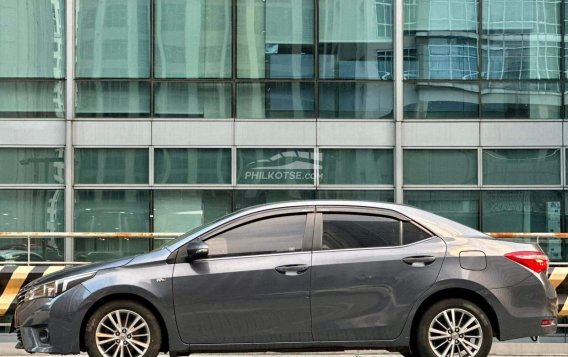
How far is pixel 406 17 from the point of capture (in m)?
20.3

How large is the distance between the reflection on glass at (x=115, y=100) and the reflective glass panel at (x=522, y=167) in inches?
284

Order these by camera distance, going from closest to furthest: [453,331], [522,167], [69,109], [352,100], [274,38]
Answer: [453,331], [69,109], [352,100], [274,38], [522,167]

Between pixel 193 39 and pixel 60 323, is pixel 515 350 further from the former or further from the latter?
pixel 193 39

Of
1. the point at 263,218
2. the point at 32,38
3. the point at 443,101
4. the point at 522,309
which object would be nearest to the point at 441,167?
the point at 443,101

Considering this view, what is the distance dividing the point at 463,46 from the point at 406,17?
52.3 inches

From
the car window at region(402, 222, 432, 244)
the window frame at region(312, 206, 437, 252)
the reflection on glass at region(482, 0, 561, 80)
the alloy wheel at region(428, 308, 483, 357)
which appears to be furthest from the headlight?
the reflection on glass at region(482, 0, 561, 80)

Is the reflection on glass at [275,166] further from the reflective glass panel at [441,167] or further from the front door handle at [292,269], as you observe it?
the front door handle at [292,269]

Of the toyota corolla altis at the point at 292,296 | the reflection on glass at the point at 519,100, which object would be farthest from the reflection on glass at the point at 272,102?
the toyota corolla altis at the point at 292,296

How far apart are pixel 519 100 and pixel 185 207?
7.30m

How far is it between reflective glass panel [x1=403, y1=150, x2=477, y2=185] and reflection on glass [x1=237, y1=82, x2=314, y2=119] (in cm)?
234

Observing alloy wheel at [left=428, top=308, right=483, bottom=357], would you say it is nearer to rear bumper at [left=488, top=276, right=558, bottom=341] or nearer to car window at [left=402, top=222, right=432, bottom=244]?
Answer: rear bumper at [left=488, top=276, right=558, bottom=341]

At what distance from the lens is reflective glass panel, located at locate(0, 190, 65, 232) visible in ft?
66.4

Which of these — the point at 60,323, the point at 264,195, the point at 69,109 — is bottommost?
the point at 60,323

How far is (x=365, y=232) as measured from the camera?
830cm
